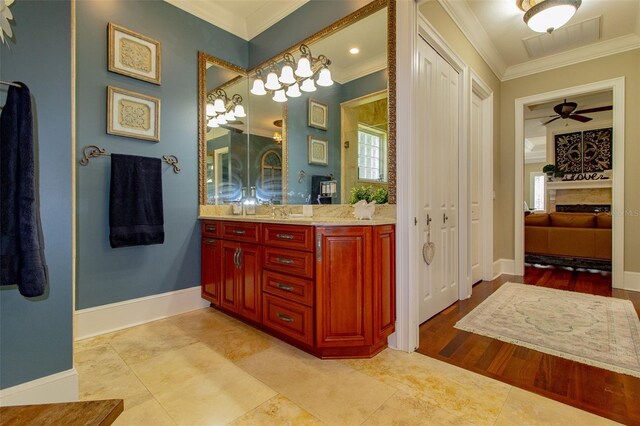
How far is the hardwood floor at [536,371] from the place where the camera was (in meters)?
1.53

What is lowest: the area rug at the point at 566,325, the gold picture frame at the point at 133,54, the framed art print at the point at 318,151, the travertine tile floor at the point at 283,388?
the travertine tile floor at the point at 283,388

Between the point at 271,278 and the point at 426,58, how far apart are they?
7.28 ft

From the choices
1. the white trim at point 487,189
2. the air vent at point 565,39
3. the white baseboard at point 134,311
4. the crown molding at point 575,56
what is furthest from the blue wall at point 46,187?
the crown molding at point 575,56

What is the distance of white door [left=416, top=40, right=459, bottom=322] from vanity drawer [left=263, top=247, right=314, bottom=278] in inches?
41.3

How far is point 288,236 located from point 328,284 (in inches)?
17.0

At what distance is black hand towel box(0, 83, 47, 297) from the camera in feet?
3.98

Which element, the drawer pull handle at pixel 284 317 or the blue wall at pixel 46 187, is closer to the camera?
the blue wall at pixel 46 187

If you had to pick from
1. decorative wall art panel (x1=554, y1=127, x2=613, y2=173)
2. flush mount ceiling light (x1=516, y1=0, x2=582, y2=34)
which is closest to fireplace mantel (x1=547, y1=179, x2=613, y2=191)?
decorative wall art panel (x1=554, y1=127, x2=613, y2=173)

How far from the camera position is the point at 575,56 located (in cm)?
392

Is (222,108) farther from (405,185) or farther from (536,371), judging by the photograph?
(536,371)

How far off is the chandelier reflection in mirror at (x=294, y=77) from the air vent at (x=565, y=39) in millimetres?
2767

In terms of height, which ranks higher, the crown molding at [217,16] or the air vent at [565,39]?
the air vent at [565,39]

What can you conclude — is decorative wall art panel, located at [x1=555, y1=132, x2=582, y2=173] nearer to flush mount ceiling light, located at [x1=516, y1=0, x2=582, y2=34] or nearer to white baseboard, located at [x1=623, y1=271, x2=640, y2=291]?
white baseboard, located at [x1=623, y1=271, x2=640, y2=291]

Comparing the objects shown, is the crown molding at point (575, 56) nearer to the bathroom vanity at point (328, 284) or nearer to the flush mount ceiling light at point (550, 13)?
the flush mount ceiling light at point (550, 13)
